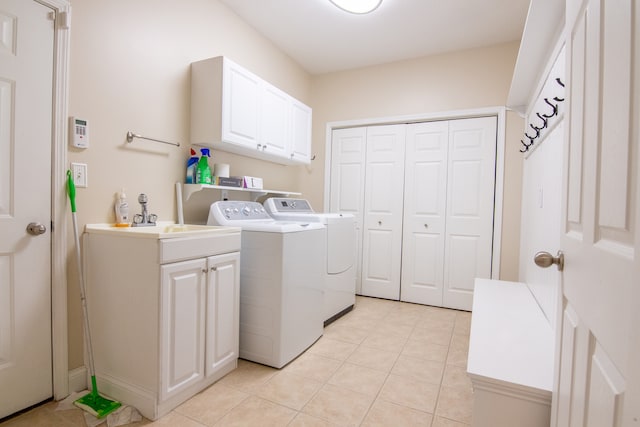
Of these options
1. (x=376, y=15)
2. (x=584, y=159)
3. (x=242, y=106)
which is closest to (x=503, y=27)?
(x=376, y=15)

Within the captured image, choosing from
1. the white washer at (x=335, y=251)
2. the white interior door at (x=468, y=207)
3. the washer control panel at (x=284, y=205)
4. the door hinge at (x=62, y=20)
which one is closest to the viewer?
the door hinge at (x=62, y=20)

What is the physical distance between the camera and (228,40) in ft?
8.79

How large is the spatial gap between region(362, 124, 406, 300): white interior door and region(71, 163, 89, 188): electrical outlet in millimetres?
2623

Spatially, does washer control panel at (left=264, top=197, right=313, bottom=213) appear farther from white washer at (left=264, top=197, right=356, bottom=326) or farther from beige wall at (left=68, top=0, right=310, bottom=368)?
beige wall at (left=68, top=0, right=310, bottom=368)

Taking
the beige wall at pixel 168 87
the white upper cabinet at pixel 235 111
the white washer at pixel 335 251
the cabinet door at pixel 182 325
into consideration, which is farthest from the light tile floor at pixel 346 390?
the white upper cabinet at pixel 235 111

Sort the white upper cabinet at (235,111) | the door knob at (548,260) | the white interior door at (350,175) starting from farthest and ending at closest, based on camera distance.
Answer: the white interior door at (350,175)
the white upper cabinet at (235,111)
the door knob at (548,260)

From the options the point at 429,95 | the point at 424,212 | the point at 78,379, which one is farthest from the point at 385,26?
the point at 78,379

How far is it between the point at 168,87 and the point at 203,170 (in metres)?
0.58

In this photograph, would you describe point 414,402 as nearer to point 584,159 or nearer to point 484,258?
point 584,159

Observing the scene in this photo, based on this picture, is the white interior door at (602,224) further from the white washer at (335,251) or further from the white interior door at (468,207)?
the white interior door at (468,207)

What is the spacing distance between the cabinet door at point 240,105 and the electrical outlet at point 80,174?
0.84m

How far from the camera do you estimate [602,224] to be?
1.96 feet

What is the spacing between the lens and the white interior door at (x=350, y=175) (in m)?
3.70

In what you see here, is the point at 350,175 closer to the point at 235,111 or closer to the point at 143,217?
the point at 235,111
